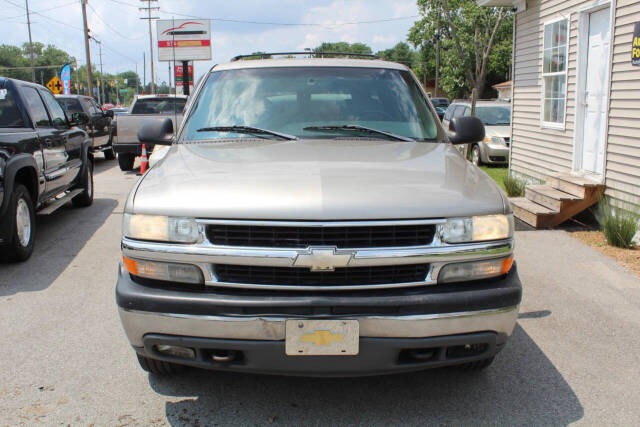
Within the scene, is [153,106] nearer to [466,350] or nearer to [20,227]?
[20,227]

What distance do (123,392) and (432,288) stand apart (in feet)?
5.93

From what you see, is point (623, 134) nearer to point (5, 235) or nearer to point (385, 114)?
point (385, 114)

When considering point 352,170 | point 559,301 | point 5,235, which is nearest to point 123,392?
point 352,170

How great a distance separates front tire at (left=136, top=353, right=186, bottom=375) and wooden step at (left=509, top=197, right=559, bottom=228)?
18.8 ft

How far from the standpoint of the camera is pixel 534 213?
784 centimetres

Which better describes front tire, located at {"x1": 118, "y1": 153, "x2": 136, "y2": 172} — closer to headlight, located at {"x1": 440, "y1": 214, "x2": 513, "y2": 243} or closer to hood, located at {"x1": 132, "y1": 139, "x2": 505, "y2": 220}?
hood, located at {"x1": 132, "y1": 139, "x2": 505, "y2": 220}

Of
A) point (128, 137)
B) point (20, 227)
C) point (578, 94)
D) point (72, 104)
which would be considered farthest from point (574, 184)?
point (72, 104)

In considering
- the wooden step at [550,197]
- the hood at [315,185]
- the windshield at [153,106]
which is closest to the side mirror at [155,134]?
the hood at [315,185]

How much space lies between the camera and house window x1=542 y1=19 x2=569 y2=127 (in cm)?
921

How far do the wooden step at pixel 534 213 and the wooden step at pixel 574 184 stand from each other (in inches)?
17.4

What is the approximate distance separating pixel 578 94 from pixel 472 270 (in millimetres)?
6847

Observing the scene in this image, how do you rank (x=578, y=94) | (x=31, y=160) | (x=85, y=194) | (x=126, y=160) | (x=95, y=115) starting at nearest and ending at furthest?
(x=31, y=160), (x=578, y=94), (x=85, y=194), (x=126, y=160), (x=95, y=115)

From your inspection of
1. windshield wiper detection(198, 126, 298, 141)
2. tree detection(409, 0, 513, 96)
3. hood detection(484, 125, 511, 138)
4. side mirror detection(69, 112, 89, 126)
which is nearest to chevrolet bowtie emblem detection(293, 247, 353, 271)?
windshield wiper detection(198, 126, 298, 141)

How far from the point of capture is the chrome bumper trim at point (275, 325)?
8.74 ft
